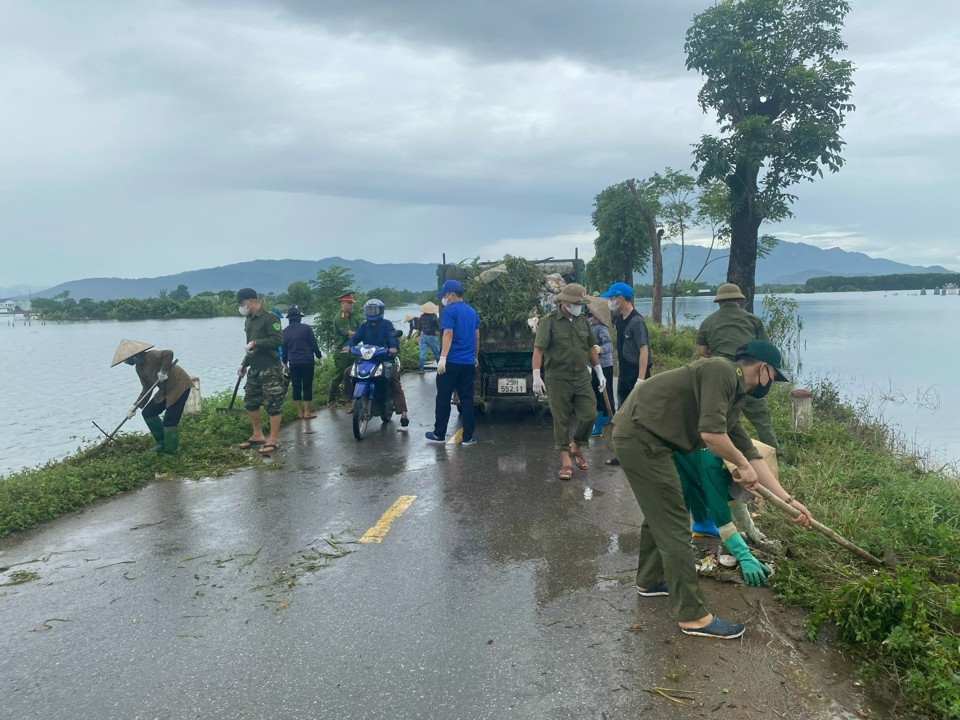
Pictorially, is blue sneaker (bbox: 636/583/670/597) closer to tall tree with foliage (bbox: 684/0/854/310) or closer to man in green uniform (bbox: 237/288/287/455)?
man in green uniform (bbox: 237/288/287/455)

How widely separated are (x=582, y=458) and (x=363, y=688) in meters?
4.62

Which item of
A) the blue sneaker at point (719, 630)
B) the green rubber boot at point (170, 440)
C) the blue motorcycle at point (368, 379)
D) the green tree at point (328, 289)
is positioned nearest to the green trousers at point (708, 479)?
the blue sneaker at point (719, 630)

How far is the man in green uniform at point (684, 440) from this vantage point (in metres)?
3.71

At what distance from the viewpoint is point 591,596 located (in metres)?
4.33

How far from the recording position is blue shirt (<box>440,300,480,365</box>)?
8.59m

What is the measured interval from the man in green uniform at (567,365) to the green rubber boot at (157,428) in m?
4.80

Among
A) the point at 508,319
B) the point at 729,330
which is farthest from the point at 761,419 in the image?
the point at 508,319

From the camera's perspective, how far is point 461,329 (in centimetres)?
863

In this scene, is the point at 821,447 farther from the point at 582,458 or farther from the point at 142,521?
the point at 142,521

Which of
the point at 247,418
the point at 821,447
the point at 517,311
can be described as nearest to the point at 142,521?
the point at 247,418

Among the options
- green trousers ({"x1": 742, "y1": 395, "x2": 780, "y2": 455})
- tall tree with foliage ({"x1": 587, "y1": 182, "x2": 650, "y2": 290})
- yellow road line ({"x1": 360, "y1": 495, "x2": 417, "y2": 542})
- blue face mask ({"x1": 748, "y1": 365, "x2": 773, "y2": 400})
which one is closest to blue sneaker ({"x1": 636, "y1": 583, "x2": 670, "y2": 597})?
blue face mask ({"x1": 748, "y1": 365, "x2": 773, "y2": 400})

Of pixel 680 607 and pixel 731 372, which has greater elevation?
pixel 731 372

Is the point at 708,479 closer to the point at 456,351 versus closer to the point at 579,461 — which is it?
the point at 579,461

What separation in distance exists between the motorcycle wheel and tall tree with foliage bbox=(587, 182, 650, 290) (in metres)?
23.7
